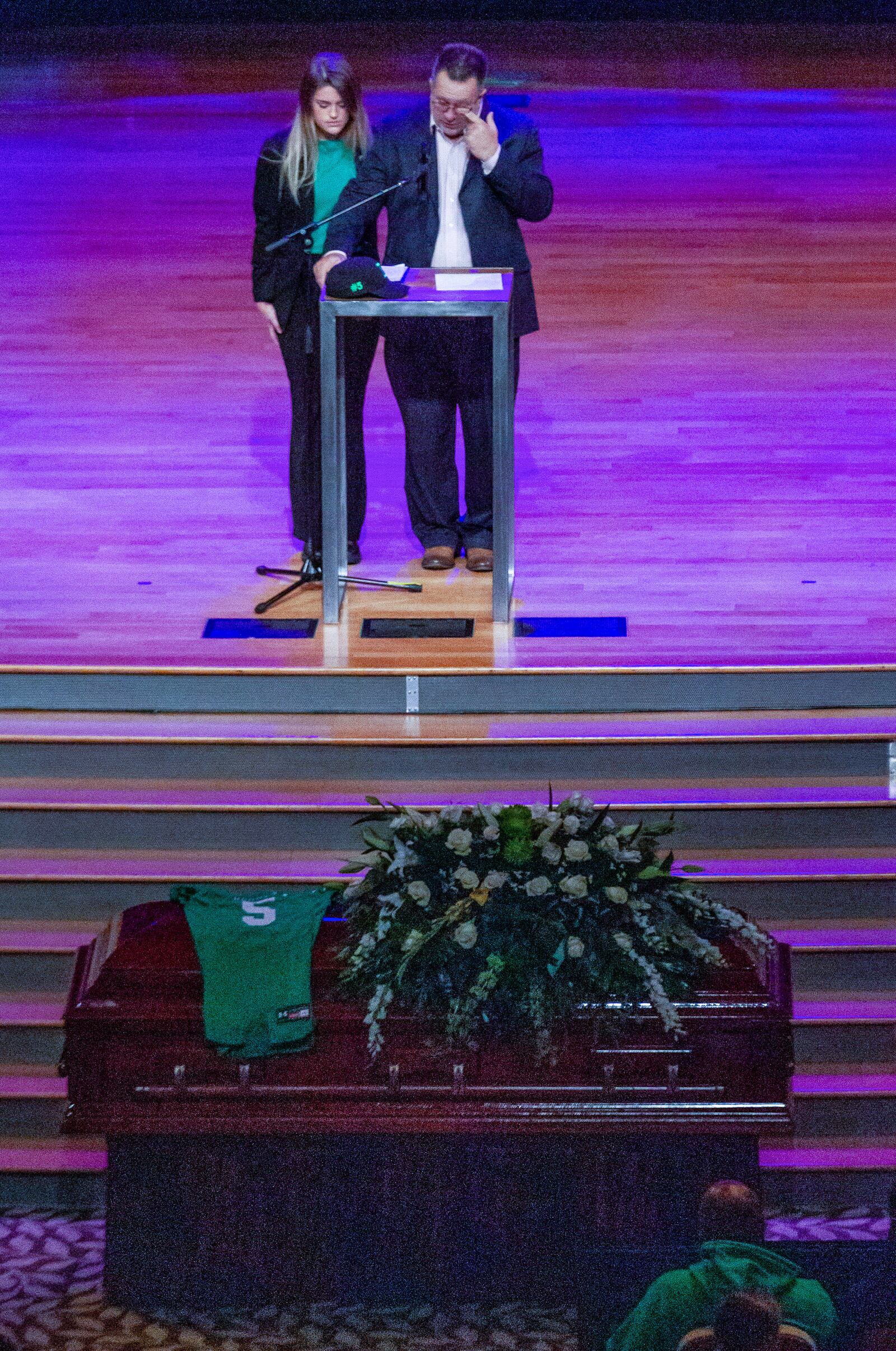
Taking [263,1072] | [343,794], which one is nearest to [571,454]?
[343,794]

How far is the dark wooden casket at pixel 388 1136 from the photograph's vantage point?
4004 millimetres

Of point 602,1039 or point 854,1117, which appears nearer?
point 602,1039

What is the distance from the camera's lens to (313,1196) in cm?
419

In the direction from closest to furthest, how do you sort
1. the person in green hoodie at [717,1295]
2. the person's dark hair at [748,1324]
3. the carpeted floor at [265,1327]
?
the person's dark hair at [748,1324] < the person in green hoodie at [717,1295] < the carpeted floor at [265,1327]

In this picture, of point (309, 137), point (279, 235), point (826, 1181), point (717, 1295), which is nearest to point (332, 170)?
point (309, 137)

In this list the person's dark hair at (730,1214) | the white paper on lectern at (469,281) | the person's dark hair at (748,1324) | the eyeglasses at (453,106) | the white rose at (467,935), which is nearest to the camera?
the person's dark hair at (748,1324)

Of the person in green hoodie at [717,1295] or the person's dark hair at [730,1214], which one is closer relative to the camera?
the person in green hoodie at [717,1295]

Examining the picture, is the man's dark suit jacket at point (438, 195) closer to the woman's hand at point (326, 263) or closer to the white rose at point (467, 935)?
the woman's hand at point (326, 263)

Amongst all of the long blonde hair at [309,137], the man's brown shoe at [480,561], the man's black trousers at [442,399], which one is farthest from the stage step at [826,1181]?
the long blonde hair at [309,137]

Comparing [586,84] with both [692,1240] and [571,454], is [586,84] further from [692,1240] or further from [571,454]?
[692,1240]

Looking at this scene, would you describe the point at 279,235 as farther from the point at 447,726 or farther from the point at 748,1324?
the point at 748,1324

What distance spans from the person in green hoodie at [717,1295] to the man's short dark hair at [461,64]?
2975mm

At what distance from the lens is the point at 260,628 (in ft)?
17.6

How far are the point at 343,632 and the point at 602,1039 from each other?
167 cm
